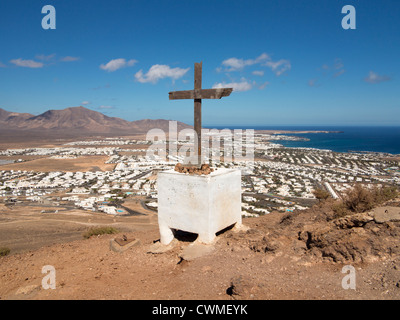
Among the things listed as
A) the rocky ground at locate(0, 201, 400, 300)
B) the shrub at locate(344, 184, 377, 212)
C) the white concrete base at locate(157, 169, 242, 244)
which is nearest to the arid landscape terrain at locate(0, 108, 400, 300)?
the rocky ground at locate(0, 201, 400, 300)

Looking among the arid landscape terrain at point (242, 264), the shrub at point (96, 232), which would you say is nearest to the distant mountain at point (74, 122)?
the shrub at point (96, 232)

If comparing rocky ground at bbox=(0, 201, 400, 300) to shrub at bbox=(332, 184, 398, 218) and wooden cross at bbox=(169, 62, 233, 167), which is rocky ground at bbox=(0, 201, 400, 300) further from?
wooden cross at bbox=(169, 62, 233, 167)

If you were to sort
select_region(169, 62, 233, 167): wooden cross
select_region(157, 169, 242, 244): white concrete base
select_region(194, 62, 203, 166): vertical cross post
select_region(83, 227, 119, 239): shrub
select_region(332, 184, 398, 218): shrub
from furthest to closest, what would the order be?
select_region(83, 227, 119, 239): shrub < select_region(332, 184, 398, 218): shrub < select_region(194, 62, 203, 166): vertical cross post < select_region(169, 62, 233, 167): wooden cross < select_region(157, 169, 242, 244): white concrete base

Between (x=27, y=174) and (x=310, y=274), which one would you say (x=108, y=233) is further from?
(x=27, y=174)

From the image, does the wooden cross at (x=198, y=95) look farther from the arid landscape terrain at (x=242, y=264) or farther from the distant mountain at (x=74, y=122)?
the distant mountain at (x=74, y=122)

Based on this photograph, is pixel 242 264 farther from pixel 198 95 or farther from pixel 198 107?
pixel 198 95

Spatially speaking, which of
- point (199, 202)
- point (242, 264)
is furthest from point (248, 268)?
point (199, 202)
